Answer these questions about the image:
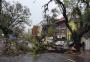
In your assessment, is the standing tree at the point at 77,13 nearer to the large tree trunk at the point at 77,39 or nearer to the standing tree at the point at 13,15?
the large tree trunk at the point at 77,39

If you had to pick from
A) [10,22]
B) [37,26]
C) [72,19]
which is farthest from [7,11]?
[72,19]

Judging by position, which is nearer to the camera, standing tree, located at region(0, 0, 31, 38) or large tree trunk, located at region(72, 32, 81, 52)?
large tree trunk, located at region(72, 32, 81, 52)

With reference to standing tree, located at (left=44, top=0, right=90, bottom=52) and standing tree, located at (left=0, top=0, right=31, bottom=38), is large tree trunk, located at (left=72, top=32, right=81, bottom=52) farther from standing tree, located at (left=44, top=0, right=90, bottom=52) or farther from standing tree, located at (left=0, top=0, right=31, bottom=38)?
standing tree, located at (left=0, top=0, right=31, bottom=38)

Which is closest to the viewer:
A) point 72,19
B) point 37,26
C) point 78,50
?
point 78,50

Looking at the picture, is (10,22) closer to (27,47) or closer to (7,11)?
(7,11)

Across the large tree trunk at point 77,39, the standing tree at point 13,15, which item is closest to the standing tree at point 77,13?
the large tree trunk at point 77,39

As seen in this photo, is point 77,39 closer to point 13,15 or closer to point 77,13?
point 77,13

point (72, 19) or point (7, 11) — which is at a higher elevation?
point (7, 11)

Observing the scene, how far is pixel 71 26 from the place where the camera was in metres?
48.5

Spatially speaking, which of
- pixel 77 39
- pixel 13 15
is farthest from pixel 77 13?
pixel 13 15

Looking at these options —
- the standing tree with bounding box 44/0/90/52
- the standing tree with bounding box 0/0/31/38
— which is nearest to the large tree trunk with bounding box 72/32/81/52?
the standing tree with bounding box 44/0/90/52

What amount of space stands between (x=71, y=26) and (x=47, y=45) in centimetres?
533

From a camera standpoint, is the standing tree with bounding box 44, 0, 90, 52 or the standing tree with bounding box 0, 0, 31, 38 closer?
the standing tree with bounding box 44, 0, 90, 52

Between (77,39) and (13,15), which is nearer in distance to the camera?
(77,39)
